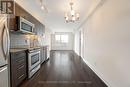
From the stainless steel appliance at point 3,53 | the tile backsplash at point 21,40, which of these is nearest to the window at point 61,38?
the tile backsplash at point 21,40

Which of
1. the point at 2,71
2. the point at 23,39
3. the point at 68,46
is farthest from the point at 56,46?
the point at 2,71

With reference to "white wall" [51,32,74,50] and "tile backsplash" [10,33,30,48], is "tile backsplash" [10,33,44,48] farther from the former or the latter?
"white wall" [51,32,74,50]

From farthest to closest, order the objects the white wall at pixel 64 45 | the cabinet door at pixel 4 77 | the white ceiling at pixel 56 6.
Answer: the white wall at pixel 64 45
the white ceiling at pixel 56 6
the cabinet door at pixel 4 77

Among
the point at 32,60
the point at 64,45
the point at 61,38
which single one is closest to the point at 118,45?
the point at 32,60

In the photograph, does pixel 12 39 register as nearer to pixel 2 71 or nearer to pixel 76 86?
pixel 2 71

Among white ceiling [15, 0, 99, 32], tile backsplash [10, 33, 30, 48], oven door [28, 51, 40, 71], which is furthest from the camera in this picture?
white ceiling [15, 0, 99, 32]

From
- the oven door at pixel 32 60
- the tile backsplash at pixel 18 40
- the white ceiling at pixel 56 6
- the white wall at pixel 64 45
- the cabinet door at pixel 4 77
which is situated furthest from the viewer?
the white wall at pixel 64 45

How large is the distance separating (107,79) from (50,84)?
1.58m

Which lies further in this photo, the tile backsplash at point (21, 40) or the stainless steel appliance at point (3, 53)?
the tile backsplash at point (21, 40)

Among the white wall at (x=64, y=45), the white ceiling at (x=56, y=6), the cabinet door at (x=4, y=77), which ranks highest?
the white ceiling at (x=56, y=6)

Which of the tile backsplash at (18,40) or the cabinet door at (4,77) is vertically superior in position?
the tile backsplash at (18,40)

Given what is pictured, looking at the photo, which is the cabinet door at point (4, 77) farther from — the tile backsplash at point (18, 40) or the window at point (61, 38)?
the window at point (61, 38)

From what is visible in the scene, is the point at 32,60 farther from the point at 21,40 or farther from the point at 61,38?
the point at 61,38

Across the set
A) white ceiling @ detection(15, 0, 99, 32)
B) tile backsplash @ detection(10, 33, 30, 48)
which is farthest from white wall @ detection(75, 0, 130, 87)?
tile backsplash @ detection(10, 33, 30, 48)
